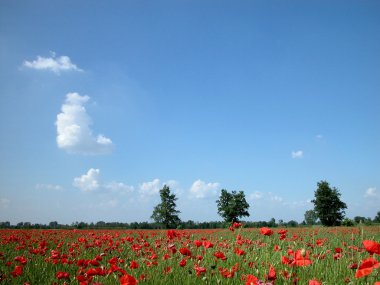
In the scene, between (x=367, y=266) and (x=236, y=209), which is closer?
(x=367, y=266)

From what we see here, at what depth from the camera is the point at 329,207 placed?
5766 cm

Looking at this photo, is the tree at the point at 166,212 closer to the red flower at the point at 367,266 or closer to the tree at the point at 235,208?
the tree at the point at 235,208

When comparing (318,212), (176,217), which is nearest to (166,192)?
(176,217)

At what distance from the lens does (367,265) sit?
1952 mm

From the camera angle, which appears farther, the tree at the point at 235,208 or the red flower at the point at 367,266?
the tree at the point at 235,208

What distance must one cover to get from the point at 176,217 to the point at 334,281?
58.6 meters

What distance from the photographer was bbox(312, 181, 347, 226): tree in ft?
188

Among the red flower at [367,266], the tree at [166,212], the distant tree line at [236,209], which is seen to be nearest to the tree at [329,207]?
the distant tree line at [236,209]

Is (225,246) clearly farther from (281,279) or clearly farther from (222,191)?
(222,191)

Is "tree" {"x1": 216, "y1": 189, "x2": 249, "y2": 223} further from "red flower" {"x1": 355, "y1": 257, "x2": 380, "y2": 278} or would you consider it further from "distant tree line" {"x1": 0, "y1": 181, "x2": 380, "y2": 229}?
"red flower" {"x1": 355, "y1": 257, "x2": 380, "y2": 278}

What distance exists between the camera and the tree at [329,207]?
2258 inches

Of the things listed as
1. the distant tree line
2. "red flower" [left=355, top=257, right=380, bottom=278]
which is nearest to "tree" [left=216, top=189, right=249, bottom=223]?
the distant tree line

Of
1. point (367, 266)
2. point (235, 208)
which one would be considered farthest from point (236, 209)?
point (367, 266)

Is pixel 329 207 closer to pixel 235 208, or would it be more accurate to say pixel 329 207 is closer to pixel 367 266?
pixel 235 208
